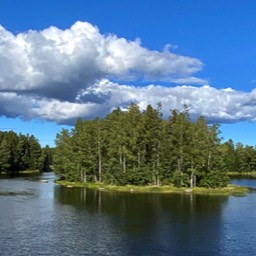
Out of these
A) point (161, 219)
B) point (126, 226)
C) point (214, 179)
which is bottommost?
point (126, 226)

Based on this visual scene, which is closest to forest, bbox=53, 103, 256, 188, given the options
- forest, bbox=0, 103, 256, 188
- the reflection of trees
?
forest, bbox=0, 103, 256, 188

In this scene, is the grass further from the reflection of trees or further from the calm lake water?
the calm lake water

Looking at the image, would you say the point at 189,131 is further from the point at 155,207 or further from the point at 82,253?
the point at 82,253

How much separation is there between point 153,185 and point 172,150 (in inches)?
422

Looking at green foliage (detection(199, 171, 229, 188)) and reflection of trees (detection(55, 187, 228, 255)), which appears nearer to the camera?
reflection of trees (detection(55, 187, 228, 255))

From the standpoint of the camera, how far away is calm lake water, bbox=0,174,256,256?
156ft

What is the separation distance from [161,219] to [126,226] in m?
7.99

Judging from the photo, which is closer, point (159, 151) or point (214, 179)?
point (214, 179)

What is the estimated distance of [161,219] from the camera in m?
67.1

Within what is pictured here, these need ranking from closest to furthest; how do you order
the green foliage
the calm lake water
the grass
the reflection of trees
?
the calm lake water
the reflection of trees
the grass
the green foliage

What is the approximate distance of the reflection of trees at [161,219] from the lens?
49.7 metres

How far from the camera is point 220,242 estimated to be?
170ft

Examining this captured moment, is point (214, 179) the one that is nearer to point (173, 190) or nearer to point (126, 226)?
point (173, 190)

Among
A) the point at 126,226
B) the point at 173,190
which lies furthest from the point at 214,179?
the point at 126,226
